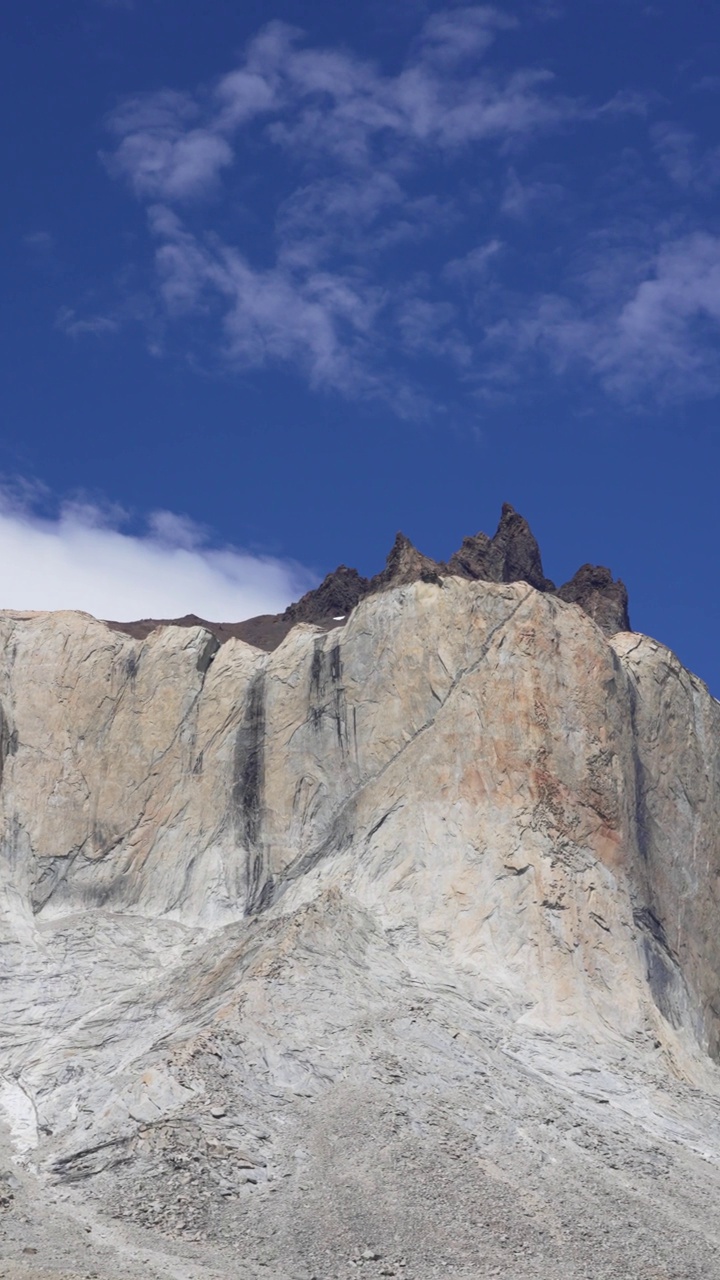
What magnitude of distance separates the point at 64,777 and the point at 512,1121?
2430cm

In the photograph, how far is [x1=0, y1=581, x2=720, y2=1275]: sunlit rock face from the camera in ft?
142

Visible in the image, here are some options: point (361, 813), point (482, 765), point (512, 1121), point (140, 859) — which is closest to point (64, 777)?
point (140, 859)

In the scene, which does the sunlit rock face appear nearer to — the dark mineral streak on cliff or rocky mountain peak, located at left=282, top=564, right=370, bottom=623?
the dark mineral streak on cliff

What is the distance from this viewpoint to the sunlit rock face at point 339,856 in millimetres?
43312

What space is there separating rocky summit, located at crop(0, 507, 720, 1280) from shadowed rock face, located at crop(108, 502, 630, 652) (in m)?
10.9

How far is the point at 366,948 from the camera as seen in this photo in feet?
156

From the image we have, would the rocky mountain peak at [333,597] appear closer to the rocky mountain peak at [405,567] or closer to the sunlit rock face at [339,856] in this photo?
the rocky mountain peak at [405,567]

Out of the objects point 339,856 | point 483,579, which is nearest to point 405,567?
point 483,579

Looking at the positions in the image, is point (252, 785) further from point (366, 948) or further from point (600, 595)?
point (600, 595)

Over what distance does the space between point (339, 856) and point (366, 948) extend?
610 cm

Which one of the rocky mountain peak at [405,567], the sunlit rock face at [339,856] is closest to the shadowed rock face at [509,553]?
the rocky mountain peak at [405,567]

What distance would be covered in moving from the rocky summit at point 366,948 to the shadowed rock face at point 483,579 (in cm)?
1085

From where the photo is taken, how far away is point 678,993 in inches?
1996

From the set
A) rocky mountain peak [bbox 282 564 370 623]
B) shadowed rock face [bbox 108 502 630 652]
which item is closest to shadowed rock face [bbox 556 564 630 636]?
shadowed rock face [bbox 108 502 630 652]
